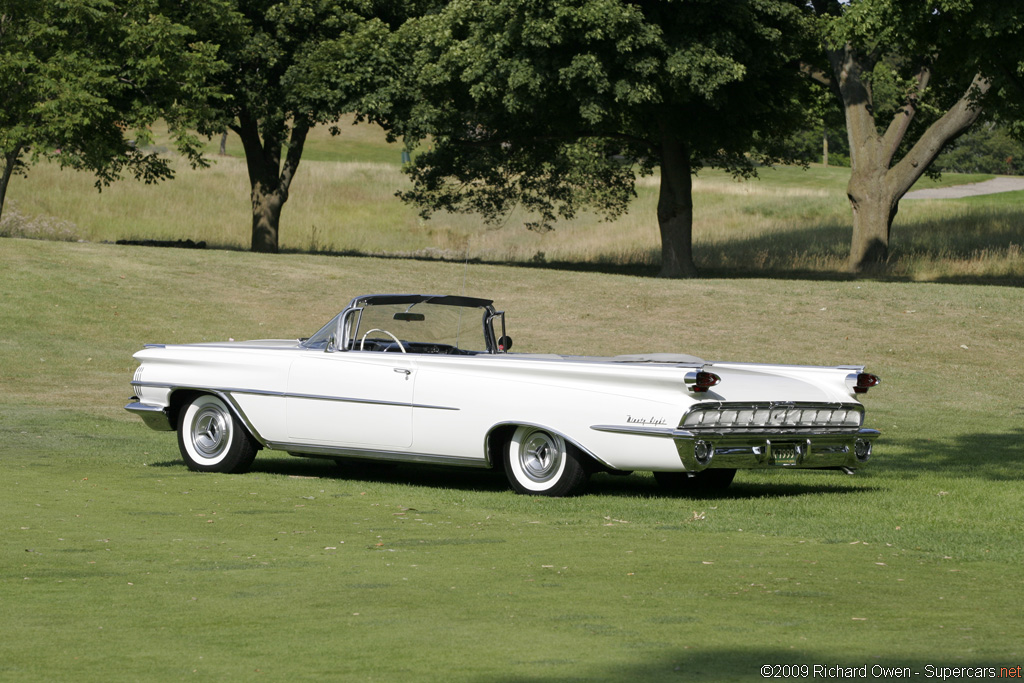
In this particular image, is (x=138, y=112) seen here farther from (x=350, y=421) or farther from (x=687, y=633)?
(x=687, y=633)

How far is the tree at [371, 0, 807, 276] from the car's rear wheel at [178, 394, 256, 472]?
20402mm

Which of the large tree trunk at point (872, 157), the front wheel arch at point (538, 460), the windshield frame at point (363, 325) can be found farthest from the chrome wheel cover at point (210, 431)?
the large tree trunk at point (872, 157)

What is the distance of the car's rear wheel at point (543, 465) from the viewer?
10.0 metres

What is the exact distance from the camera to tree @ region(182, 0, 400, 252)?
123 feet

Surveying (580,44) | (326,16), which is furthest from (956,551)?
(326,16)

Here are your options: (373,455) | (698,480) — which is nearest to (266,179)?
(373,455)

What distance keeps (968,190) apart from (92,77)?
56733 mm

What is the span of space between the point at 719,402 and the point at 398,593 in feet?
12.5

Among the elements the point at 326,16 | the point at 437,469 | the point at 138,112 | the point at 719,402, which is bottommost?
the point at 437,469

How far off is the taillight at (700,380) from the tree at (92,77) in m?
27.5

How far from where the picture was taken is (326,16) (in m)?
39.8

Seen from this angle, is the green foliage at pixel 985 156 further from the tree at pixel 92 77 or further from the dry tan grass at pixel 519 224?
the tree at pixel 92 77

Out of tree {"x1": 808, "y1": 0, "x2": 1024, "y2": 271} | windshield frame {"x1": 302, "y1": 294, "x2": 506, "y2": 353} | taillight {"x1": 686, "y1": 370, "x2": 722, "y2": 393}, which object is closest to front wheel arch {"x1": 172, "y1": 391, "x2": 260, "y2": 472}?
windshield frame {"x1": 302, "y1": 294, "x2": 506, "y2": 353}

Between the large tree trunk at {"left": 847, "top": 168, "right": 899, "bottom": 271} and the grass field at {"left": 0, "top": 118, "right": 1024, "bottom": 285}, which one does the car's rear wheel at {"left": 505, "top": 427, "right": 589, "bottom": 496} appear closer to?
the grass field at {"left": 0, "top": 118, "right": 1024, "bottom": 285}
